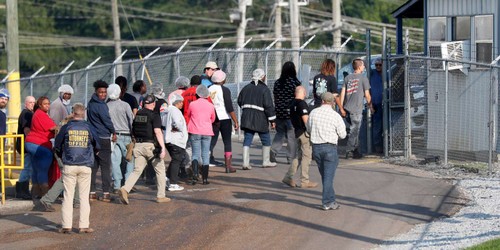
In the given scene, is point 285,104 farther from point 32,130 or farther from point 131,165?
point 32,130

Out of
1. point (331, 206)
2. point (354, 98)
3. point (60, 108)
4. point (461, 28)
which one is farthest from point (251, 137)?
point (461, 28)

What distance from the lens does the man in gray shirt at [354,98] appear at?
1995cm

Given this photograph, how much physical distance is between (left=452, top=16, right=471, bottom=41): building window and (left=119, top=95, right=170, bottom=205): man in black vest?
7789 mm

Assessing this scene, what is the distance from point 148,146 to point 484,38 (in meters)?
8.06

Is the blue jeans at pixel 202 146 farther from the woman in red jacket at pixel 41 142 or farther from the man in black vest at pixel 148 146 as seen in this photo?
the woman in red jacket at pixel 41 142

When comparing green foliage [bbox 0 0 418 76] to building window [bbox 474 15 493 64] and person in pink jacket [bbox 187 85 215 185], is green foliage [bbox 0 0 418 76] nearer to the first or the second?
building window [bbox 474 15 493 64]

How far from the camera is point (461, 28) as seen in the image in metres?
21.3

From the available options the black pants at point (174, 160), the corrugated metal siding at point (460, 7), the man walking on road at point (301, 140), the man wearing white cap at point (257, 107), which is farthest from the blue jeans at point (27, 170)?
the corrugated metal siding at point (460, 7)

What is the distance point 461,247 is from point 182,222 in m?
4.09

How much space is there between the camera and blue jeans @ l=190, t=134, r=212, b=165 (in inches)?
691

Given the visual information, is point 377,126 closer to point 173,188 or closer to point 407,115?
point 407,115

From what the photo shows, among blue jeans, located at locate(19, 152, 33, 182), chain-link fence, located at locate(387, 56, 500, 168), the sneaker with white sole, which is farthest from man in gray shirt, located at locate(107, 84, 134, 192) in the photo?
chain-link fence, located at locate(387, 56, 500, 168)

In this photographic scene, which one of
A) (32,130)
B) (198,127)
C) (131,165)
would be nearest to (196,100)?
(198,127)

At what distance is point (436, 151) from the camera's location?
786 inches
